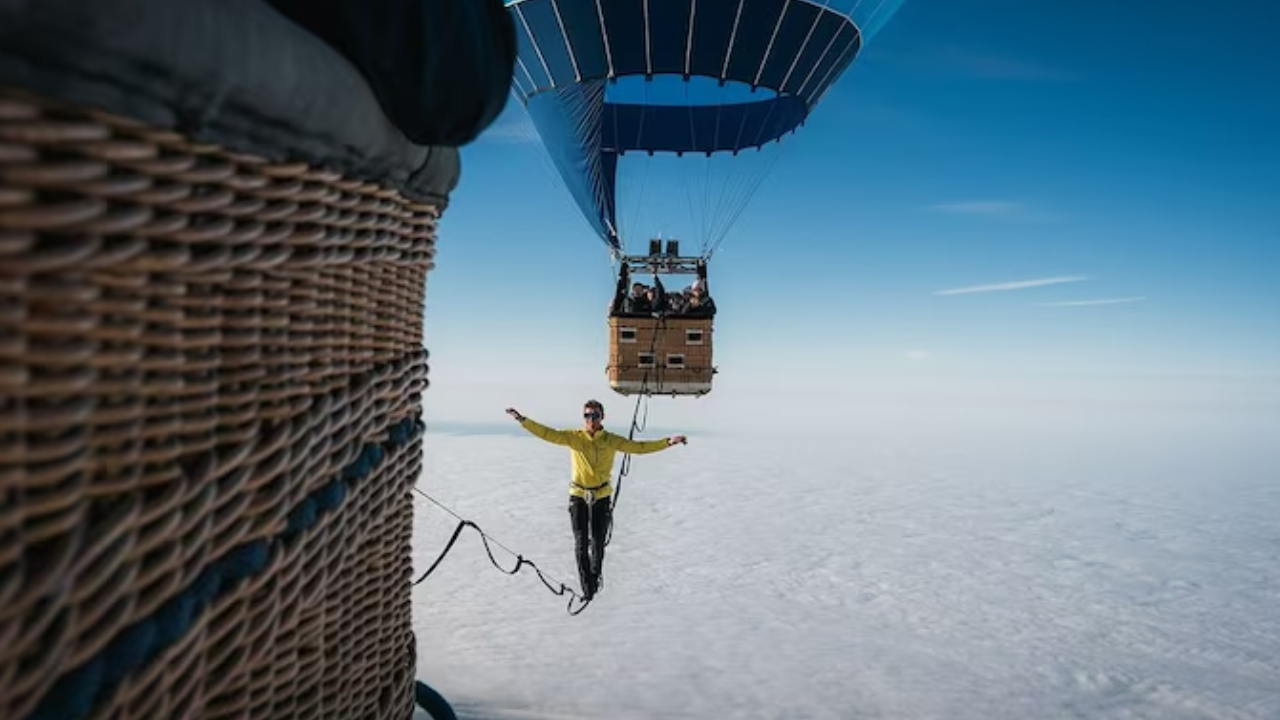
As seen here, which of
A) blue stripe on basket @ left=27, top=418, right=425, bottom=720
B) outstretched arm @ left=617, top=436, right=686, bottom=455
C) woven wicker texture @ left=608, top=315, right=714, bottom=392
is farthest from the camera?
woven wicker texture @ left=608, top=315, right=714, bottom=392

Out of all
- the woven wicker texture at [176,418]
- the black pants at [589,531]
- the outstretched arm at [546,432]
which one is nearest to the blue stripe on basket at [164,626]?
the woven wicker texture at [176,418]

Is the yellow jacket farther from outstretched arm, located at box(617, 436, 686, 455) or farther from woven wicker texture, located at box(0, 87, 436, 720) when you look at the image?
woven wicker texture, located at box(0, 87, 436, 720)

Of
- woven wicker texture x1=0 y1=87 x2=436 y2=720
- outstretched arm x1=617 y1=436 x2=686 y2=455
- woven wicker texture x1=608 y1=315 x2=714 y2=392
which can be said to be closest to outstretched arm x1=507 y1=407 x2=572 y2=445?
outstretched arm x1=617 y1=436 x2=686 y2=455

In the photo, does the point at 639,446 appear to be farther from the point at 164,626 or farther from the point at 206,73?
the point at 206,73

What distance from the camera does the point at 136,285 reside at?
2.41 ft

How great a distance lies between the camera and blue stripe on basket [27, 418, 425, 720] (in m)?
0.68

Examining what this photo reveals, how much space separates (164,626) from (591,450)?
7.60 metres

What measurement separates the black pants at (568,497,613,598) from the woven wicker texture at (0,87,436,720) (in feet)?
24.7

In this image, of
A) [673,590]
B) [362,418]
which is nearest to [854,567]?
[673,590]

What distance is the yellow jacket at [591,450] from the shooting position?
7.98 meters

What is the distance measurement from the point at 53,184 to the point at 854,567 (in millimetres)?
68247

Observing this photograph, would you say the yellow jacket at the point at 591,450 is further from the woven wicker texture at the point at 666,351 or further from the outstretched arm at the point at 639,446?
the woven wicker texture at the point at 666,351

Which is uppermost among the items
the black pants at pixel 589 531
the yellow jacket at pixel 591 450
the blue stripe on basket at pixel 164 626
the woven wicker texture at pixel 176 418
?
the woven wicker texture at pixel 176 418

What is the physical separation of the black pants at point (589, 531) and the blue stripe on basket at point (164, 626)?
25.5 ft
